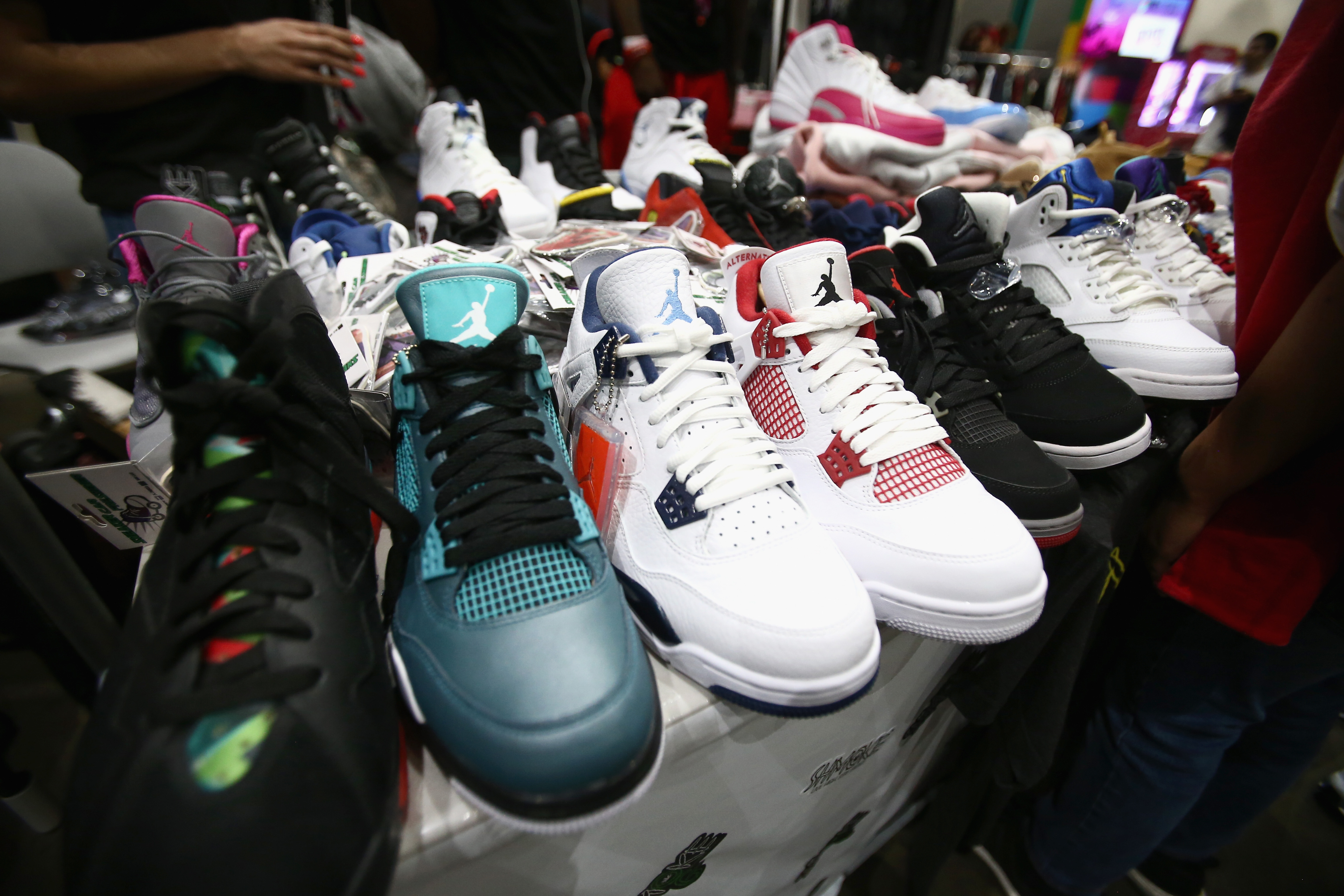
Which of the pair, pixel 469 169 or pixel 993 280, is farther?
pixel 469 169

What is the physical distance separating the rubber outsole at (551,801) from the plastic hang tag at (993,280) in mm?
600

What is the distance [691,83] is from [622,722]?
1.94 m

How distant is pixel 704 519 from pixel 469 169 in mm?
936

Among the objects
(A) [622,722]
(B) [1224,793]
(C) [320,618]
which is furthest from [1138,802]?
(C) [320,618]

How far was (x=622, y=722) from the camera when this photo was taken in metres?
0.30

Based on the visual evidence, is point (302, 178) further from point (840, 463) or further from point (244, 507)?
point (840, 463)

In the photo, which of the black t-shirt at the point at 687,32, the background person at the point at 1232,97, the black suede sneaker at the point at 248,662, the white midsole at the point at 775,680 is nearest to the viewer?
the black suede sneaker at the point at 248,662

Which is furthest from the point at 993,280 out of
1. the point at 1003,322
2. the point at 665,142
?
the point at 665,142

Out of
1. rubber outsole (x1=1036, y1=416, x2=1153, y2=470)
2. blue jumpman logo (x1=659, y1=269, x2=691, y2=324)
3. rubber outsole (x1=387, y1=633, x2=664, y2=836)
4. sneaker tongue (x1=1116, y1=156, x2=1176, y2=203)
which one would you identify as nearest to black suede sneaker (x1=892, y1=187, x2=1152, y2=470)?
rubber outsole (x1=1036, y1=416, x2=1153, y2=470)

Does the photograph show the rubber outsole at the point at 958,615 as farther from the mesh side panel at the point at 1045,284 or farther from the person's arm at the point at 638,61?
the person's arm at the point at 638,61

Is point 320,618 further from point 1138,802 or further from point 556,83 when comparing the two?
point 556,83

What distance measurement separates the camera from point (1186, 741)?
69 centimetres

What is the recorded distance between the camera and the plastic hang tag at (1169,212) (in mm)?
854

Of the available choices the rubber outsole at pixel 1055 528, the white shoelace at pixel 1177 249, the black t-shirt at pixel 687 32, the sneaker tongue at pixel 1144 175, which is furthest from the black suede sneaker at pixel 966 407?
the black t-shirt at pixel 687 32
